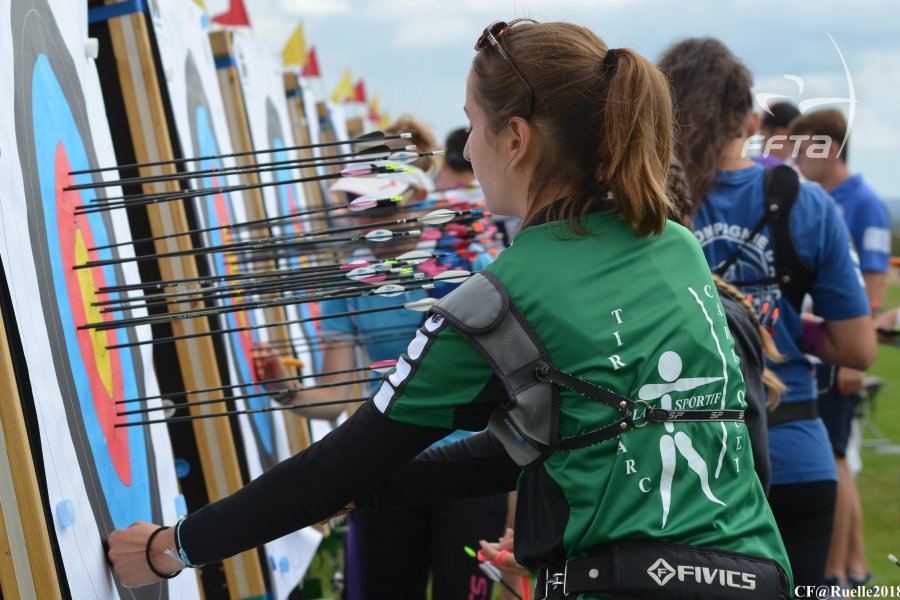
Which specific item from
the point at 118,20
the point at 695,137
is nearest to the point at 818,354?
the point at 695,137

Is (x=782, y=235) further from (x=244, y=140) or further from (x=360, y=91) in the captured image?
(x=360, y=91)

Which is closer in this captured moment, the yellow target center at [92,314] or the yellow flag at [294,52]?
the yellow target center at [92,314]

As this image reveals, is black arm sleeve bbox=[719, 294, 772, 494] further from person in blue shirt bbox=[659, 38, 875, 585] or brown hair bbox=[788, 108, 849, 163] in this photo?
brown hair bbox=[788, 108, 849, 163]

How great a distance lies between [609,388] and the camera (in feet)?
3.88

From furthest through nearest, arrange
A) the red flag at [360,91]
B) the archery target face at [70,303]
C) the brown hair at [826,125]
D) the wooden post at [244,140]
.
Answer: the red flag at [360,91]
the brown hair at [826,125]
the wooden post at [244,140]
the archery target face at [70,303]

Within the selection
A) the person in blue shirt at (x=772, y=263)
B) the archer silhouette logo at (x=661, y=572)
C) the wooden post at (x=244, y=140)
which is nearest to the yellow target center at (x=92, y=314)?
the archer silhouette logo at (x=661, y=572)

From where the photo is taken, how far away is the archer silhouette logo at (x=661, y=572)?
1170 millimetres

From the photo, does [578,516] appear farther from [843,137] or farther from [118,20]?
[843,137]

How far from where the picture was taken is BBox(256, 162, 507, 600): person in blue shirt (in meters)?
2.50

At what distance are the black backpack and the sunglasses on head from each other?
1043 millimetres

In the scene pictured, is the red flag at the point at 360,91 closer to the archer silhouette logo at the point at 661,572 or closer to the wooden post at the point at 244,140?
the wooden post at the point at 244,140

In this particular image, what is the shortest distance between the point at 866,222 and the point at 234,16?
3.13 meters

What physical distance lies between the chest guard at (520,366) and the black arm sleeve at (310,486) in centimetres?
11

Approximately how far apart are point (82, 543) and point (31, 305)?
35 centimetres
